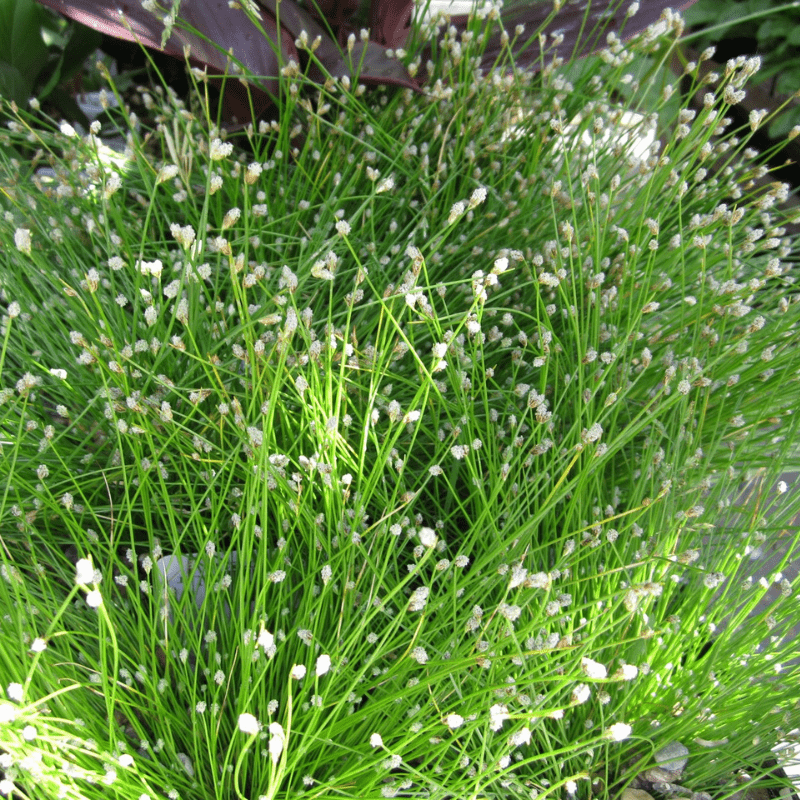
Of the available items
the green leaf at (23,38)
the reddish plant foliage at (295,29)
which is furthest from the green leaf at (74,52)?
the reddish plant foliage at (295,29)

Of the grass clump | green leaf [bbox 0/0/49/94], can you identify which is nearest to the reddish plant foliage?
the grass clump

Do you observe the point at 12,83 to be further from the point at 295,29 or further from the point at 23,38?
the point at 295,29

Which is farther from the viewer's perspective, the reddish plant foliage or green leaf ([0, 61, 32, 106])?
green leaf ([0, 61, 32, 106])

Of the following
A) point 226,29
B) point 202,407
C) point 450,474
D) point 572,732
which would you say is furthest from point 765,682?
point 226,29

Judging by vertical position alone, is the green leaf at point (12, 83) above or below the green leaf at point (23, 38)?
below

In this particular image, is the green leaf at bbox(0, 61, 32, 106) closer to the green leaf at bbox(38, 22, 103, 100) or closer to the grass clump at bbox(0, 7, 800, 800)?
the green leaf at bbox(38, 22, 103, 100)

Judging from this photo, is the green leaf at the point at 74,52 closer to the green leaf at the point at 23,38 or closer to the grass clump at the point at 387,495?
the green leaf at the point at 23,38

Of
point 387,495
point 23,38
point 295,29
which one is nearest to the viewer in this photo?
point 387,495

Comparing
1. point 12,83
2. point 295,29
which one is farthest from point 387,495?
point 12,83
